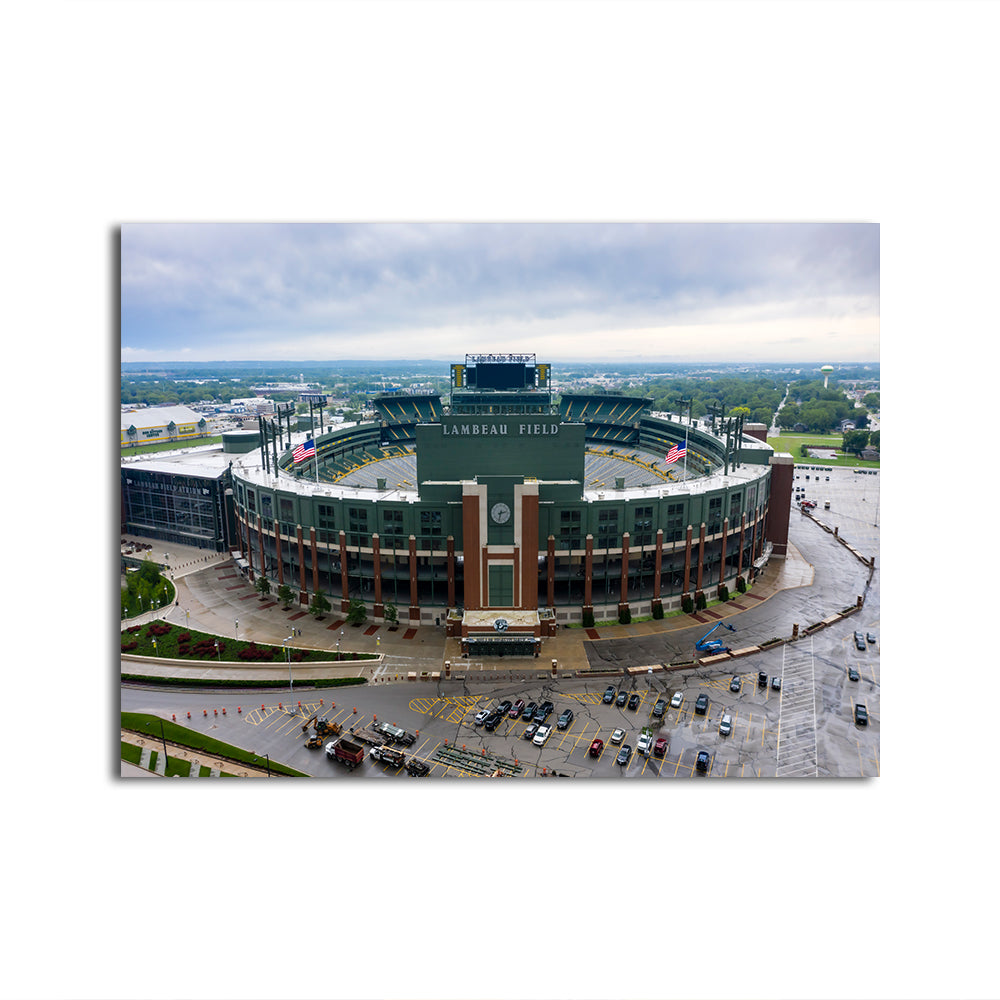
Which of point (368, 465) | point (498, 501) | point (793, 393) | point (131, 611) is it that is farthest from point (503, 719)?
point (793, 393)

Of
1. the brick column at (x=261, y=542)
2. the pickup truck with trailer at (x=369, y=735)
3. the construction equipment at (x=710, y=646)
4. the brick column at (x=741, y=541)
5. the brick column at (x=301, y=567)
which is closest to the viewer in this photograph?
the pickup truck with trailer at (x=369, y=735)

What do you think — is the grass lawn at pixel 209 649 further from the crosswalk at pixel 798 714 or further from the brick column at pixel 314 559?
the crosswalk at pixel 798 714

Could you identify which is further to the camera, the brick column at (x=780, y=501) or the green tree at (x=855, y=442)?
the green tree at (x=855, y=442)

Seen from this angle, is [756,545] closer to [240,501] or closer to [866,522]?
[866,522]

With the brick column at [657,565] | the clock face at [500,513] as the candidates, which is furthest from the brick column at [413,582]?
the brick column at [657,565]

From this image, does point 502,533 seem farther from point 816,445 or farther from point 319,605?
point 816,445
